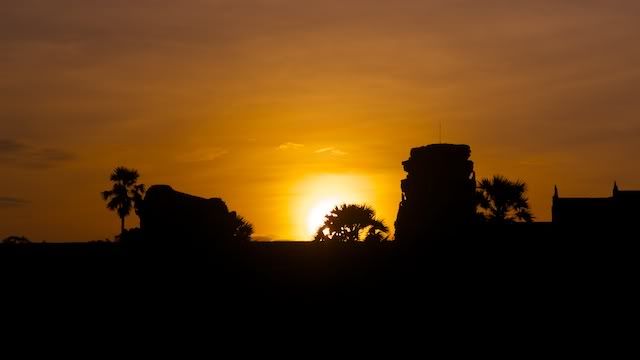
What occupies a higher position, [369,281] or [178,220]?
[178,220]

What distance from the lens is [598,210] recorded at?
56.8 m

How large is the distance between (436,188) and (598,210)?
35.8 feet

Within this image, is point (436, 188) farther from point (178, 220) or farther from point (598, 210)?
point (178, 220)

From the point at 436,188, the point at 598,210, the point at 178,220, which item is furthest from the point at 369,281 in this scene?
the point at 436,188

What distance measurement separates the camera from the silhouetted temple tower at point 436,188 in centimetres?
6350

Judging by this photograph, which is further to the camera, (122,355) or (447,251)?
(447,251)

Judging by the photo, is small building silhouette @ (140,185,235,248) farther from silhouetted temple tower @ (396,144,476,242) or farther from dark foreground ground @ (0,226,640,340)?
silhouetted temple tower @ (396,144,476,242)

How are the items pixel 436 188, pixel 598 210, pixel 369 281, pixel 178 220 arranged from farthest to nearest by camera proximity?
pixel 436 188
pixel 598 210
pixel 178 220
pixel 369 281

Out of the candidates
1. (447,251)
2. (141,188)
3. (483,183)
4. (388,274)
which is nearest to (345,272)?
(388,274)

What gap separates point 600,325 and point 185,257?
18953mm

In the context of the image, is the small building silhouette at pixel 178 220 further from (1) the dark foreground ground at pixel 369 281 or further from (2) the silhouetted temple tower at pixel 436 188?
(2) the silhouetted temple tower at pixel 436 188

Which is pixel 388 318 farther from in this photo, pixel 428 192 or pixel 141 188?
pixel 141 188

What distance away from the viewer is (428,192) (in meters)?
65.1

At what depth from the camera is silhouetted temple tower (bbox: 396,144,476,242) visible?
208 feet
